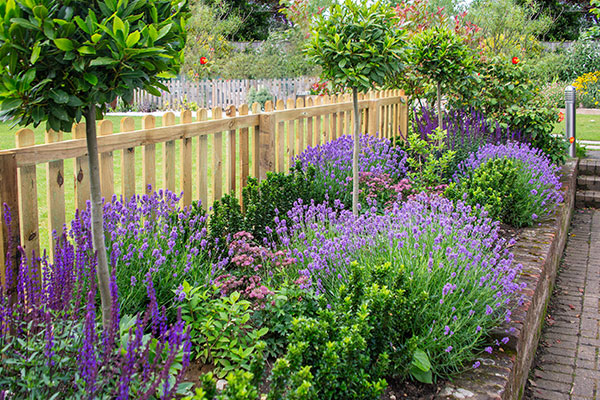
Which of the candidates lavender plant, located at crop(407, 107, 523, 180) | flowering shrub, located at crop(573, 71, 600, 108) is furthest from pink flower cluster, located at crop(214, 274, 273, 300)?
flowering shrub, located at crop(573, 71, 600, 108)

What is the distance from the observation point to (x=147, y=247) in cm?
280

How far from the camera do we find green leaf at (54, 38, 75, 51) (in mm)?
1806

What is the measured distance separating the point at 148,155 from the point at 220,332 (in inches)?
66.0

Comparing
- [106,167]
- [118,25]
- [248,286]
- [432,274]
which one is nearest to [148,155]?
[106,167]

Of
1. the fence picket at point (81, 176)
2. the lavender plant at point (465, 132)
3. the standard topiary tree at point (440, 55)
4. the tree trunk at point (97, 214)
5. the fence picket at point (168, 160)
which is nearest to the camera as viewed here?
the tree trunk at point (97, 214)

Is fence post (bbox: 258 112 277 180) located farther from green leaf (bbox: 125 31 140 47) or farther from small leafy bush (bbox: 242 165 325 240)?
green leaf (bbox: 125 31 140 47)

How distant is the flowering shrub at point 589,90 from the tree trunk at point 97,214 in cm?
1797

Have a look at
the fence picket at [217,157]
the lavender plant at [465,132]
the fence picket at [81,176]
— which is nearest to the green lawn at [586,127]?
the lavender plant at [465,132]

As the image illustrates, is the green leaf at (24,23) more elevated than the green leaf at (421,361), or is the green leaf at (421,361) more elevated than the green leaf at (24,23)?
the green leaf at (24,23)

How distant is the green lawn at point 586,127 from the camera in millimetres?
11852

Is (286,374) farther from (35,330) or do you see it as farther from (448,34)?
(448,34)

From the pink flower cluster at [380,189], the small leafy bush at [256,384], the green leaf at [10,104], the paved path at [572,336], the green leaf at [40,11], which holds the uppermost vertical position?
the green leaf at [40,11]

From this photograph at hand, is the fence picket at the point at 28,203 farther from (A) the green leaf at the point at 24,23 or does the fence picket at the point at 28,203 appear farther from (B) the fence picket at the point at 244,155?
(B) the fence picket at the point at 244,155

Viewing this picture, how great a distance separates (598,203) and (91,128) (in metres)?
7.32
